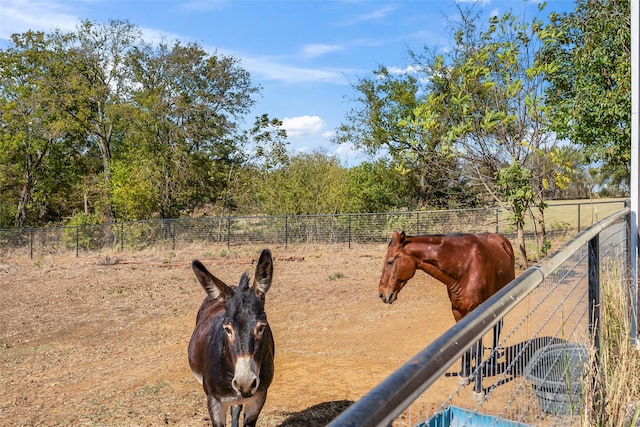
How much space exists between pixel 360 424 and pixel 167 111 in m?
29.8

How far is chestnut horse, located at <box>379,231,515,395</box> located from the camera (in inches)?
259

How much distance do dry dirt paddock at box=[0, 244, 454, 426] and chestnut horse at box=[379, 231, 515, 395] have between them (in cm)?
146

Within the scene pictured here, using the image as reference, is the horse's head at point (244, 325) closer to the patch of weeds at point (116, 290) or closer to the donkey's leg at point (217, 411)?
the donkey's leg at point (217, 411)

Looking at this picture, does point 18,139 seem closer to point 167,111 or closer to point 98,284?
point 167,111

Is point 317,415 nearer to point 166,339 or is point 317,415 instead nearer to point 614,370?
point 614,370

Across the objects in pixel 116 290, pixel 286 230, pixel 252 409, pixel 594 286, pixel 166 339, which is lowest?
pixel 166 339

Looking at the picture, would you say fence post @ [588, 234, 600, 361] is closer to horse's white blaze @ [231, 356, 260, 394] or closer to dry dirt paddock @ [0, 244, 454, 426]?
horse's white blaze @ [231, 356, 260, 394]

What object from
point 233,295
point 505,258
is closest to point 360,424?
point 233,295

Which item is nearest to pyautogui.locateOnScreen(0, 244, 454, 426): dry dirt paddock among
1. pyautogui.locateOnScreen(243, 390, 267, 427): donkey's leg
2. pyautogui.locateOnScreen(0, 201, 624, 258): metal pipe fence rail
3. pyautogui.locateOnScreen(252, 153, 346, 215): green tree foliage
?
pyautogui.locateOnScreen(243, 390, 267, 427): donkey's leg

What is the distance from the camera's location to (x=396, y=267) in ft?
22.1

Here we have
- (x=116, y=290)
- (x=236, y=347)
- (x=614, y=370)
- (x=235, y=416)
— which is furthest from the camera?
(x=116, y=290)

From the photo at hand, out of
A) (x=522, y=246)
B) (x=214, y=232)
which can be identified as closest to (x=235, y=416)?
(x=522, y=246)

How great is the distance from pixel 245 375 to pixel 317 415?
286 cm

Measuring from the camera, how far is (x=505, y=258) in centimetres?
706
